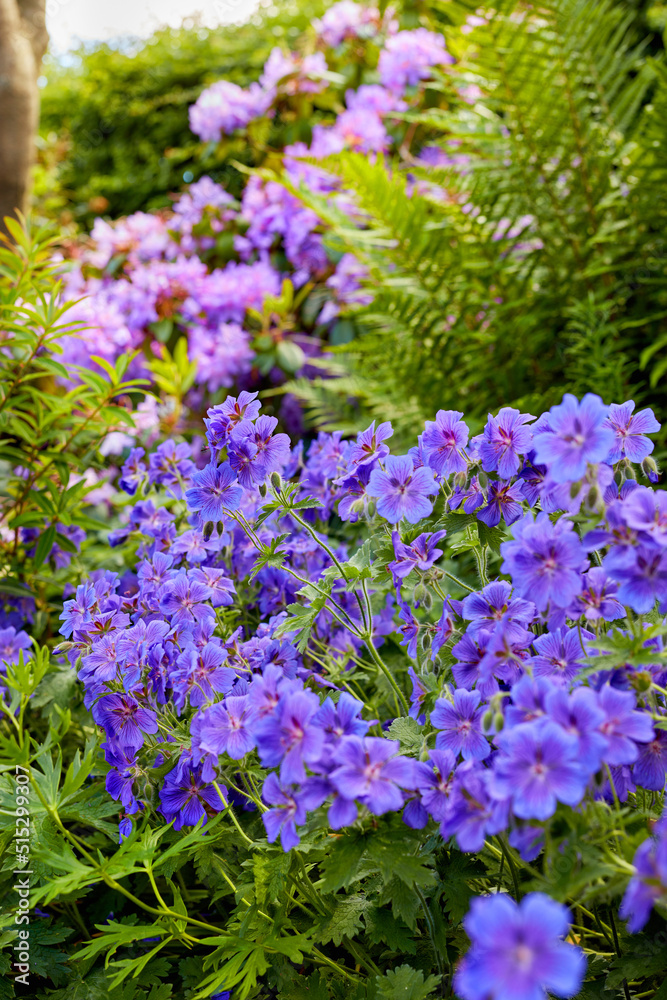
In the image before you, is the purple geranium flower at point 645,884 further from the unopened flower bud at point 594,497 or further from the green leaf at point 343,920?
the green leaf at point 343,920

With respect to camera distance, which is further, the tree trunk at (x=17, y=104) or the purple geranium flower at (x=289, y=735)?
the tree trunk at (x=17, y=104)

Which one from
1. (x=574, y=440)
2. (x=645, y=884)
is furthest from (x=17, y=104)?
(x=645, y=884)

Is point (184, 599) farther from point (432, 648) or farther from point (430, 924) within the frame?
point (430, 924)

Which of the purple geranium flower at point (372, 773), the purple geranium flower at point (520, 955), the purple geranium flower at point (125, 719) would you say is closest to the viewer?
the purple geranium flower at point (520, 955)

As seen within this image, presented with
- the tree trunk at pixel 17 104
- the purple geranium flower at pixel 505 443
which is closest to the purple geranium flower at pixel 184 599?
the purple geranium flower at pixel 505 443

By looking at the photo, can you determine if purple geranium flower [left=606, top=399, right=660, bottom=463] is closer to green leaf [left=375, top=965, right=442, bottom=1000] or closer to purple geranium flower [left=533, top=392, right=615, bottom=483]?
purple geranium flower [left=533, top=392, right=615, bottom=483]

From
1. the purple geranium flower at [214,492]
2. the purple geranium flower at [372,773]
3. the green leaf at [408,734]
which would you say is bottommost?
A: the green leaf at [408,734]

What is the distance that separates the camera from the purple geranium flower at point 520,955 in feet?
1.60

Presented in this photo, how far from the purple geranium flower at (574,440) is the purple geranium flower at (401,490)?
196 mm

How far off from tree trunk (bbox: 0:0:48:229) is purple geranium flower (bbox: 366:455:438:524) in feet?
8.78

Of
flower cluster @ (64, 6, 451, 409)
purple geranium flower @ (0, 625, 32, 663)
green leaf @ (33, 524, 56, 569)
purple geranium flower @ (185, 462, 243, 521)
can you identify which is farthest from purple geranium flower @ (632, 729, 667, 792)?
flower cluster @ (64, 6, 451, 409)

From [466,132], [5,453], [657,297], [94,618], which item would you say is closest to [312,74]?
[466,132]

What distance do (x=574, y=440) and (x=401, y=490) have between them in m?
Result: 0.26

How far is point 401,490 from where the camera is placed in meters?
0.95
